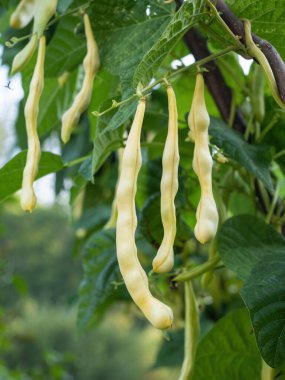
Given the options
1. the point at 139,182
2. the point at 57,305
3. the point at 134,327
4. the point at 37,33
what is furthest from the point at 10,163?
the point at 57,305

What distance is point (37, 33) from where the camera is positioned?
67cm

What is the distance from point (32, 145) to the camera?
2.03ft

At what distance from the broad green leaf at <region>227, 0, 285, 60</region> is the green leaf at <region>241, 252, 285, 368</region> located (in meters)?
0.21

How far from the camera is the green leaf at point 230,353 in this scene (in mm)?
727

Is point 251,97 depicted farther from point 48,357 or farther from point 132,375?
point 132,375

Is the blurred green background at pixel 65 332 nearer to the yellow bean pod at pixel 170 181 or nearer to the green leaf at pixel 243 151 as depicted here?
the green leaf at pixel 243 151

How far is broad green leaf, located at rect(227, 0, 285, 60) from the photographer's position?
604 mm

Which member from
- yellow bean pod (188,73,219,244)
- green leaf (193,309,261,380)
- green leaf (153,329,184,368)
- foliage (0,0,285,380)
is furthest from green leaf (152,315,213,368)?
yellow bean pod (188,73,219,244)

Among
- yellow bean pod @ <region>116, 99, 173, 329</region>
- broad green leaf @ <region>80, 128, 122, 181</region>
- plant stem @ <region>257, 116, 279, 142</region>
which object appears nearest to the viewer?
yellow bean pod @ <region>116, 99, 173, 329</region>

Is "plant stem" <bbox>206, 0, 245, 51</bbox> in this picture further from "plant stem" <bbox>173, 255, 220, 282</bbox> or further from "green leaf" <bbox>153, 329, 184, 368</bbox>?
"green leaf" <bbox>153, 329, 184, 368</bbox>

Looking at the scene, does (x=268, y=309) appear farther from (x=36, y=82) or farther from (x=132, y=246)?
(x=36, y=82)

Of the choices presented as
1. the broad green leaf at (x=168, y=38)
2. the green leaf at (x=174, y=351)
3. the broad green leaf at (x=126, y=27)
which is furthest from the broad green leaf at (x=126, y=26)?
the green leaf at (x=174, y=351)

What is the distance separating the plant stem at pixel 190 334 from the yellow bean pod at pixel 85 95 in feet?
0.69

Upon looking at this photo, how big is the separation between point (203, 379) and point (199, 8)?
15.1 inches
